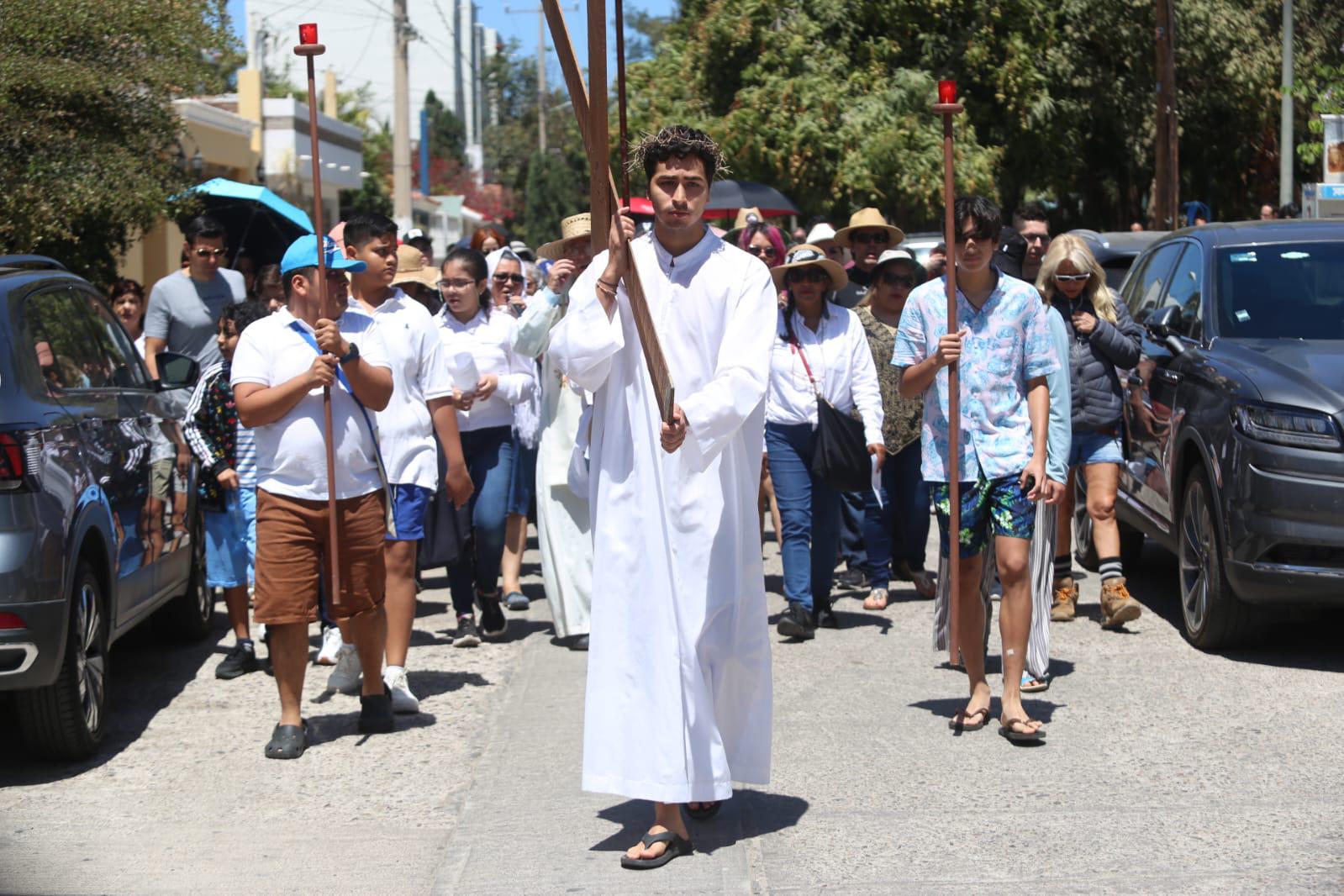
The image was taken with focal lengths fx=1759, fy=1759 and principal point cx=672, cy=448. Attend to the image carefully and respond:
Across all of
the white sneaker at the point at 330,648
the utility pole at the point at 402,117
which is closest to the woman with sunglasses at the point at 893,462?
the white sneaker at the point at 330,648

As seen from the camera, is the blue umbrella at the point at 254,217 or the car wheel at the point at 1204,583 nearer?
the car wheel at the point at 1204,583

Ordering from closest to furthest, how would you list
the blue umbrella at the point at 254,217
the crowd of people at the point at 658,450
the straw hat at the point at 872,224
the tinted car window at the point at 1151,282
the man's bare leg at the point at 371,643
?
the crowd of people at the point at 658,450 → the man's bare leg at the point at 371,643 → the tinted car window at the point at 1151,282 → the straw hat at the point at 872,224 → the blue umbrella at the point at 254,217

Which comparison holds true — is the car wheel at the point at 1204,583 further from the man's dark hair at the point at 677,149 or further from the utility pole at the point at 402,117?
the utility pole at the point at 402,117

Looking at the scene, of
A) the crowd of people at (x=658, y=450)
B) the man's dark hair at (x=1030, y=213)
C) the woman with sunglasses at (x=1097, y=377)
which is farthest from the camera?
the man's dark hair at (x=1030, y=213)

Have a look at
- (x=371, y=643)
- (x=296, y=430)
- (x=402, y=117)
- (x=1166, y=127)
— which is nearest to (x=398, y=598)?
(x=371, y=643)

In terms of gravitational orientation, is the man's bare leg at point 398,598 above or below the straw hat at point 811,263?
below

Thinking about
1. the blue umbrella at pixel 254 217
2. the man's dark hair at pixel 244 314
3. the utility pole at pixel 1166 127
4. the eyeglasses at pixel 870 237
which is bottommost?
the man's dark hair at pixel 244 314

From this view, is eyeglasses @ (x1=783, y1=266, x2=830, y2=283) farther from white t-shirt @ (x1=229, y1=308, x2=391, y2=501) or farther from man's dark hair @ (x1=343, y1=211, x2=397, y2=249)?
white t-shirt @ (x1=229, y1=308, x2=391, y2=501)

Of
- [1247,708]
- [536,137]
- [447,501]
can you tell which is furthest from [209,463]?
[536,137]

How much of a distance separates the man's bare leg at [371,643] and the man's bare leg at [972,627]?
2.26 m

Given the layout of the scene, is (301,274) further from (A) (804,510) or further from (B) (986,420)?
(A) (804,510)

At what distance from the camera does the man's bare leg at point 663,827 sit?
5125 millimetres

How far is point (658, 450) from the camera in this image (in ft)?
17.3

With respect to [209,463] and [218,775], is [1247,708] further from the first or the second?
[209,463]
